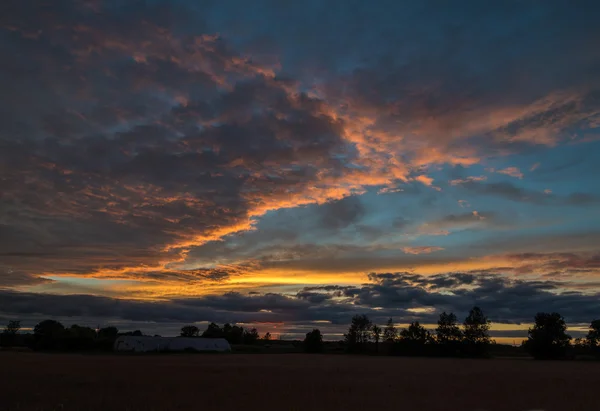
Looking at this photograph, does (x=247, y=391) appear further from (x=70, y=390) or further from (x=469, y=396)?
(x=469, y=396)

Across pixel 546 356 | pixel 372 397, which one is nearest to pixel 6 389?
pixel 372 397

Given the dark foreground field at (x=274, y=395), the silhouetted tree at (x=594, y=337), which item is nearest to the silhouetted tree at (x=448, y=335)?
the silhouetted tree at (x=594, y=337)

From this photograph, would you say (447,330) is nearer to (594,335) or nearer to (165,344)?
(594,335)

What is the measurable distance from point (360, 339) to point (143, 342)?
9202cm

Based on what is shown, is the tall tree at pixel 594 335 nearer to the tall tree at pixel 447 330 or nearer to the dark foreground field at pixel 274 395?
the tall tree at pixel 447 330

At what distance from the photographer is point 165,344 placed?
15188 cm

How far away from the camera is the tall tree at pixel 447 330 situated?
16995 centimetres

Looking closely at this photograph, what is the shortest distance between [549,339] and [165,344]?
120 metres

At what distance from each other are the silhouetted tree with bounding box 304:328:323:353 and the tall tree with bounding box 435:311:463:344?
146ft

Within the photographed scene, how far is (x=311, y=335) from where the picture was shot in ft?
611

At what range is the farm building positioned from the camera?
480 ft

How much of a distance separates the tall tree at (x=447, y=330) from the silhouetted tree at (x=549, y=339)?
Result: 26815 mm

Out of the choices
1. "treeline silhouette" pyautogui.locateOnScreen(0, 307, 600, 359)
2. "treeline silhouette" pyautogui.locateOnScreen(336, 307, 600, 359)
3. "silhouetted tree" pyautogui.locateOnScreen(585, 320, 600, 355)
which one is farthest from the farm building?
"silhouetted tree" pyautogui.locateOnScreen(585, 320, 600, 355)

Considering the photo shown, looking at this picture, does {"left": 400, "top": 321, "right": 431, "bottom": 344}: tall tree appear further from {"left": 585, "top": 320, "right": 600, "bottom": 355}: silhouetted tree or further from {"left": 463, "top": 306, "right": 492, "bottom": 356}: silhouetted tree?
{"left": 585, "top": 320, "right": 600, "bottom": 355}: silhouetted tree
